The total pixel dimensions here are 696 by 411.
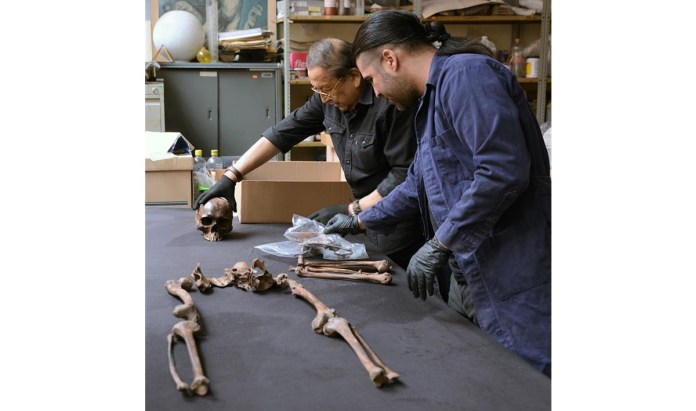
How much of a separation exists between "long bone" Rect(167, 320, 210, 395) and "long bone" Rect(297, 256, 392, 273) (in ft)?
2.49

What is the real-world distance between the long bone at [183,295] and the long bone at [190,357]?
0.09 m

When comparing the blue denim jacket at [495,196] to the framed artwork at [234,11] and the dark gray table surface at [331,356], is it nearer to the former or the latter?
the dark gray table surface at [331,356]

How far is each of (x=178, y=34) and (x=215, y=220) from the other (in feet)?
13.7

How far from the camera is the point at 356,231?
2900 mm

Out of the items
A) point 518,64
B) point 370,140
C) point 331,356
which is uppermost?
point 518,64

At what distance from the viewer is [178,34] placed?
6695mm

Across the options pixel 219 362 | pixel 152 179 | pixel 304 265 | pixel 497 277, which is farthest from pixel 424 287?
pixel 152 179

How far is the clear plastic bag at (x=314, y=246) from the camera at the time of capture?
2648mm

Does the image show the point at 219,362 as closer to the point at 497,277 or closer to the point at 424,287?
the point at 424,287

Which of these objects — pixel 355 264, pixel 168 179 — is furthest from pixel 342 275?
pixel 168 179

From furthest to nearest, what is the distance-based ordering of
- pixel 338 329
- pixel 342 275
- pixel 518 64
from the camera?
pixel 518 64
pixel 342 275
pixel 338 329

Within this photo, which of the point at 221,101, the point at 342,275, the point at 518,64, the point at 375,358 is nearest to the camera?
the point at 375,358

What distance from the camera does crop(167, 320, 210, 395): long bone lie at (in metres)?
1.42

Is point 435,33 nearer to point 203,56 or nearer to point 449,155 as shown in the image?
point 449,155
